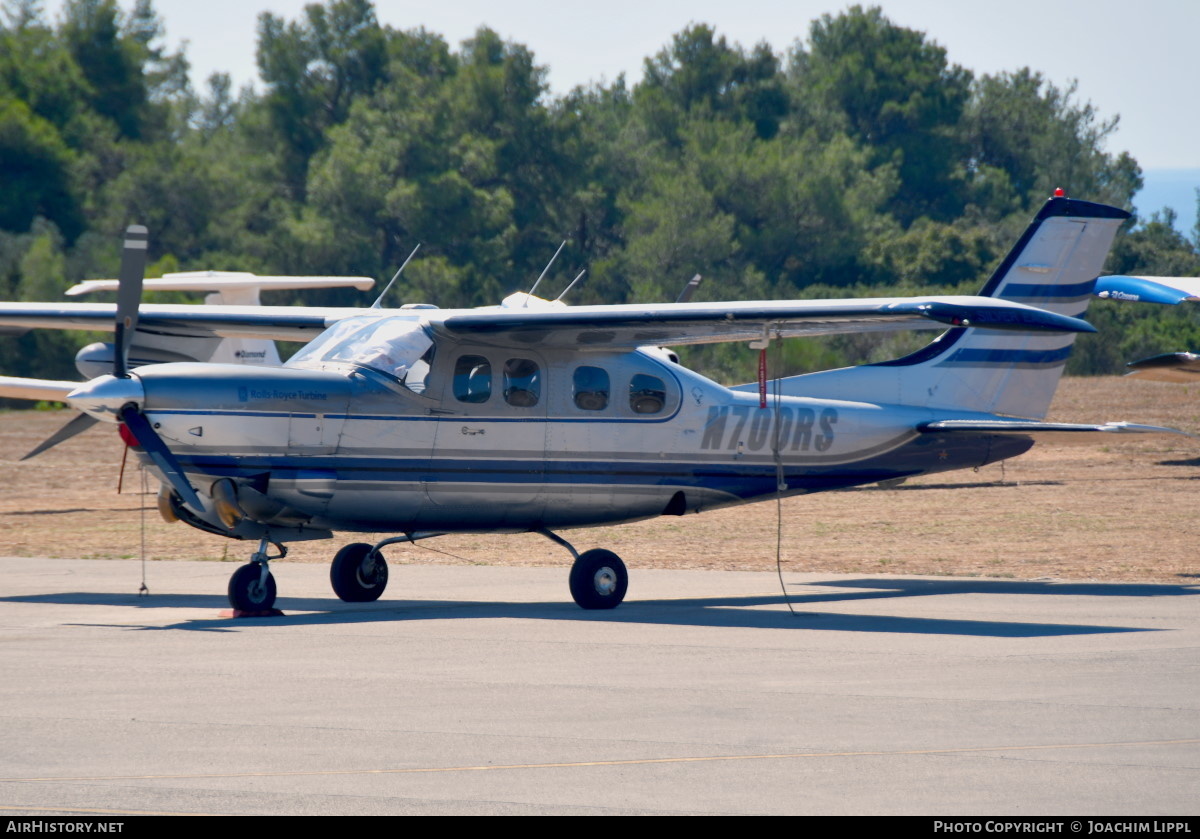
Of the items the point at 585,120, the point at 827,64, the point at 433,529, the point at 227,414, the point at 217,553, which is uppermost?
the point at 827,64

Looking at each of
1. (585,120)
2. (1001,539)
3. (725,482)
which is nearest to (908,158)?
(585,120)

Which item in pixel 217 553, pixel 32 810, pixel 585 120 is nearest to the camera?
pixel 32 810

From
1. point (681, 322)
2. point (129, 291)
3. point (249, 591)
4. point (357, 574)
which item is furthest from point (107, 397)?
point (681, 322)

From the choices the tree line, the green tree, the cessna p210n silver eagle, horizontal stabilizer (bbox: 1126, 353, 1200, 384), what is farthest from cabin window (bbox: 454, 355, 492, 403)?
the green tree

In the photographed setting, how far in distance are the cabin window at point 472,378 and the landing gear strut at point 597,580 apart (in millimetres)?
1666

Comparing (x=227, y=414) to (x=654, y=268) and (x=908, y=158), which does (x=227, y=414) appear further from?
(x=908, y=158)

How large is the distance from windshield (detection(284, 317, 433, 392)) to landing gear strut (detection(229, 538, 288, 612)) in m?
1.72

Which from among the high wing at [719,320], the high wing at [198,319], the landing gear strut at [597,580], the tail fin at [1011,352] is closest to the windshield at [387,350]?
A: the high wing at [719,320]

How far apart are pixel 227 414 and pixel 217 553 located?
642cm

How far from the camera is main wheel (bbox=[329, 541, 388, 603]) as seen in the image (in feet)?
44.2

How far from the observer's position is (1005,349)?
15.2 meters

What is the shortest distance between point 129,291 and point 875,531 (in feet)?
36.2

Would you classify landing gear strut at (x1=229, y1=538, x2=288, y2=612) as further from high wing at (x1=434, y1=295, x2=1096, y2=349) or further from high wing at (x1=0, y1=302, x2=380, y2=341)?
high wing at (x1=0, y1=302, x2=380, y2=341)

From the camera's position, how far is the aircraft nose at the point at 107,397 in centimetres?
1113
